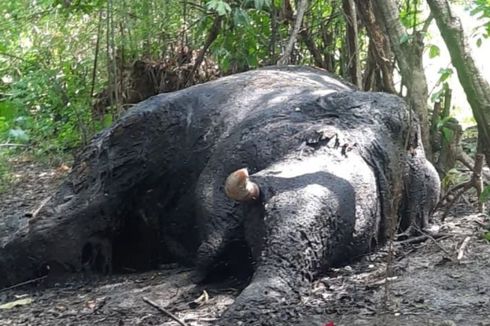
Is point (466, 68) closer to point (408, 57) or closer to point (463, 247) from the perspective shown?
point (463, 247)

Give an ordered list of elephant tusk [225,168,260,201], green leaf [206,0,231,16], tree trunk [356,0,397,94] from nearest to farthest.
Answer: elephant tusk [225,168,260,201] < green leaf [206,0,231,16] < tree trunk [356,0,397,94]

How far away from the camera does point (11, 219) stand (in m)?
6.73

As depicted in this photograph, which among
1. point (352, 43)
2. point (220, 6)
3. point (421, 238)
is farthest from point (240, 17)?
point (421, 238)

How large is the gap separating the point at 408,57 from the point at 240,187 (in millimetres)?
2740

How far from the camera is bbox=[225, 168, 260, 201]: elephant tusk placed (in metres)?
4.16

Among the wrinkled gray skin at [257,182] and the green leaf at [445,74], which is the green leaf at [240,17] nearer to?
the wrinkled gray skin at [257,182]

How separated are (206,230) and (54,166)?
16.4 ft

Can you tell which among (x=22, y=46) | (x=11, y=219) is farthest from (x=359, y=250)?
(x=22, y=46)

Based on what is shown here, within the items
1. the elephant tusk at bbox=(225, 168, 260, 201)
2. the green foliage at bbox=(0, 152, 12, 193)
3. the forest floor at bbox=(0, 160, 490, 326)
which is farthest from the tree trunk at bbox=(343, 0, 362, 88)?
the elephant tusk at bbox=(225, 168, 260, 201)

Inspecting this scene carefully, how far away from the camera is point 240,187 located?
4234 millimetres

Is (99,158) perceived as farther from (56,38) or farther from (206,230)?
(56,38)

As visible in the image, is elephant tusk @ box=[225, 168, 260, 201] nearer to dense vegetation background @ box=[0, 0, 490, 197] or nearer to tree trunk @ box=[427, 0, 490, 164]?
tree trunk @ box=[427, 0, 490, 164]

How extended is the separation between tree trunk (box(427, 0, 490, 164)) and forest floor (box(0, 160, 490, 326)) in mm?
648

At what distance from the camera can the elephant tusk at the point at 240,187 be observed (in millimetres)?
4156
